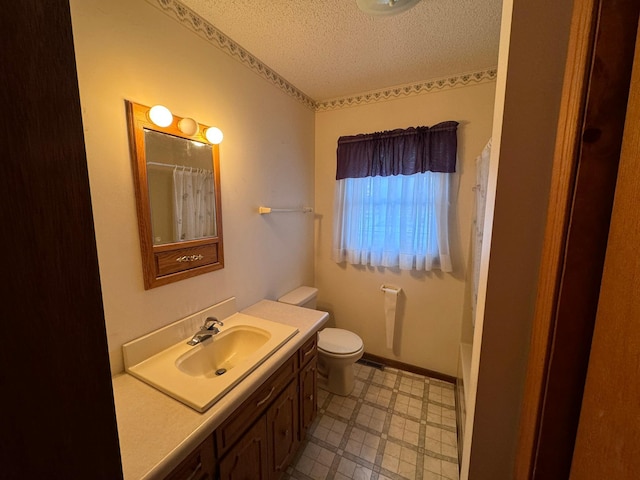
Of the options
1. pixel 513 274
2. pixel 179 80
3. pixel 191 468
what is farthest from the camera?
pixel 179 80

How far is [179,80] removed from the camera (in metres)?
1.25

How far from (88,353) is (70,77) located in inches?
17.4

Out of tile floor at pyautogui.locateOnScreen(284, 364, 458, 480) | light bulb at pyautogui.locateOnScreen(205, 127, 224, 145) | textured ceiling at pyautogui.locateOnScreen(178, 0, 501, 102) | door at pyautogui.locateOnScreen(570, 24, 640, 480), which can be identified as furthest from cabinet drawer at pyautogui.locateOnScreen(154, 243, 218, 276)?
door at pyautogui.locateOnScreen(570, 24, 640, 480)

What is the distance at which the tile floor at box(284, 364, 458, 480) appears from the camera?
4.79ft

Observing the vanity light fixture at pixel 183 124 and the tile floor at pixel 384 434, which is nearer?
the vanity light fixture at pixel 183 124

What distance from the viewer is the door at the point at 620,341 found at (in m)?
0.29

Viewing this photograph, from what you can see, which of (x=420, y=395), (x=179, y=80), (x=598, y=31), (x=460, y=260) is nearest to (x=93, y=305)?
(x=598, y=31)

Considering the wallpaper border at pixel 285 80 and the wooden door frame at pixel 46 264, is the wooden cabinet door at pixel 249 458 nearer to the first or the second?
the wooden door frame at pixel 46 264

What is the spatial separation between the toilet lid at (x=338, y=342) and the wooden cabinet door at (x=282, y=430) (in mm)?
589

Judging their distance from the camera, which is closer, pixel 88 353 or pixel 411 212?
pixel 88 353

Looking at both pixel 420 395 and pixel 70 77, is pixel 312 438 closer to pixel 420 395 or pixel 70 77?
pixel 420 395

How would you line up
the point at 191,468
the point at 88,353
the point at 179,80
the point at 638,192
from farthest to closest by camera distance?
the point at 179,80 → the point at 191,468 → the point at 88,353 → the point at 638,192

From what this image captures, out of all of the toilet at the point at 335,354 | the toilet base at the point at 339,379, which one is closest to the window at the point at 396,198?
the toilet at the point at 335,354

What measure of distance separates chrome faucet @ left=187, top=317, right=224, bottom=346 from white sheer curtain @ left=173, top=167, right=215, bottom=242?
47cm
